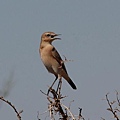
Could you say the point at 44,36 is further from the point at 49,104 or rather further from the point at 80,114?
the point at 80,114

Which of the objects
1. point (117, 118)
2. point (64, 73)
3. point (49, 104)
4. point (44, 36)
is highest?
point (44, 36)

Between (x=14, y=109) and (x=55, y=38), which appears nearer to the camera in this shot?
(x=14, y=109)

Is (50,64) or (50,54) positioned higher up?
(50,54)

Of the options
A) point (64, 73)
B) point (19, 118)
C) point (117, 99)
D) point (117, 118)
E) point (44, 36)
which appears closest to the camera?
point (19, 118)

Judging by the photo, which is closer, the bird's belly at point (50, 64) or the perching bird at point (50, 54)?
the bird's belly at point (50, 64)

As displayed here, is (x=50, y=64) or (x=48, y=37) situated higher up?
(x=48, y=37)

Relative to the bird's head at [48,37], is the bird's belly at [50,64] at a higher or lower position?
lower

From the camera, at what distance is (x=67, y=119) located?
13.0 feet

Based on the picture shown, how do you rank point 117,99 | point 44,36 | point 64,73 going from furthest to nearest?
point 44,36, point 64,73, point 117,99

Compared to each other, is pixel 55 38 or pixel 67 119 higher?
pixel 55 38

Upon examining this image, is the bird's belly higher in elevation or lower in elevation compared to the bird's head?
lower

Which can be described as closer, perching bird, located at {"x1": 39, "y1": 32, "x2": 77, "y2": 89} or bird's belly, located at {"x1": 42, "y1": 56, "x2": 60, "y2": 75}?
bird's belly, located at {"x1": 42, "y1": 56, "x2": 60, "y2": 75}

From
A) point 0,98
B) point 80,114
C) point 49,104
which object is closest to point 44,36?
point 49,104

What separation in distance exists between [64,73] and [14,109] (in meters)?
4.32
